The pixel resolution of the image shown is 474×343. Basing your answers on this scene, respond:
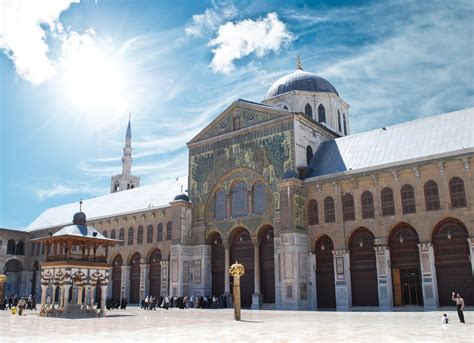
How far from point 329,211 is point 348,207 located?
4.41ft

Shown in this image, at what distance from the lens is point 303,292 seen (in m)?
30.3

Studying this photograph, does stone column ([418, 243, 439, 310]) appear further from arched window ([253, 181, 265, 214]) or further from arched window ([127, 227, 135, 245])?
arched window ([127, 227, 135, 245])

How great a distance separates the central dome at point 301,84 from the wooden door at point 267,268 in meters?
15.4

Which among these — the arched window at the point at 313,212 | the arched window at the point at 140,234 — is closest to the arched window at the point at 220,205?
the arched window at the point at 313,212

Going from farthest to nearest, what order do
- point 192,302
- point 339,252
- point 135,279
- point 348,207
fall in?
point 135,279 → point 192,302 → point 348,207 → point 339,252

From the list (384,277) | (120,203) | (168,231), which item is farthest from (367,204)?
(120,203)

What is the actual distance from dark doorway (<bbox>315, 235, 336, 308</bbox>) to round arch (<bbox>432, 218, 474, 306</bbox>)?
21.7 ft

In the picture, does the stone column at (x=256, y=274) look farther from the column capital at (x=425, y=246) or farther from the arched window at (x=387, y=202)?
the column capital at (x=425, y=246)

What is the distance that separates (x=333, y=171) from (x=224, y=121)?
33.9 feet

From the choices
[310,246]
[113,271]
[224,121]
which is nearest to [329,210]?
[310,246]

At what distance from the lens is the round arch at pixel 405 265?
1093 inches

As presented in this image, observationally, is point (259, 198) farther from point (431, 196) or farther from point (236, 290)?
point (236, 290)

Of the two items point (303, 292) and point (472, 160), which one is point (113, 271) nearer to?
point (303, 292)

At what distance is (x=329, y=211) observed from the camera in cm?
3119
